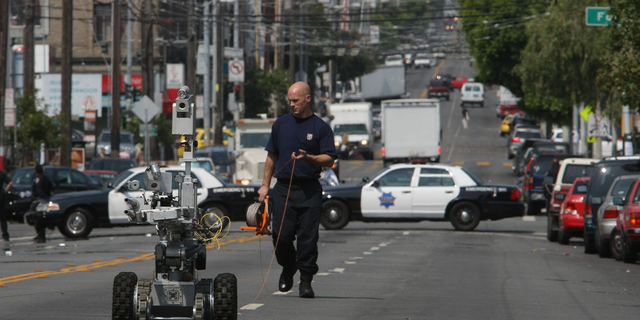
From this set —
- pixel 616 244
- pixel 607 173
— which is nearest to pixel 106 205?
pixel 607 173

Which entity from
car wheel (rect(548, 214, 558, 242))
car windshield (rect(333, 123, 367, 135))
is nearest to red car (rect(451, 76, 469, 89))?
car windshield (rect(333, 123, 367, 135))

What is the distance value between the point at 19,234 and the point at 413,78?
9756cm

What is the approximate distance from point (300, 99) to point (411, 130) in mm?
37838

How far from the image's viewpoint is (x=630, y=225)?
15.9m

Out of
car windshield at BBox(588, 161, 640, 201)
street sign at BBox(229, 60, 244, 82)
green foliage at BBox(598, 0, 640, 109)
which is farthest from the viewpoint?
street sign at BBox(229, 60, 244, 82)

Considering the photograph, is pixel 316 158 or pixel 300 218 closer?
pixel 316 158

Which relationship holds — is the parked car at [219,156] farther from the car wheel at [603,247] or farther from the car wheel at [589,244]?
the car wheel at [603,247]

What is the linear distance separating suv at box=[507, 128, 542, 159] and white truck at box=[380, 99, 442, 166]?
10.4m

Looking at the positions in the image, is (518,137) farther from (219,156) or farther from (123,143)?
(219,156)

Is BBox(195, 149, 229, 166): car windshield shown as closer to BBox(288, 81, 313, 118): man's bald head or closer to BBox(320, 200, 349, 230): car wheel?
BBox(320, 200, 349, 230): car wheel

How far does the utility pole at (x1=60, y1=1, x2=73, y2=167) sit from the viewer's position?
38.5 m

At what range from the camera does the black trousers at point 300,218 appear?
32.0ft

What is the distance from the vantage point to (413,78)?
120000mm

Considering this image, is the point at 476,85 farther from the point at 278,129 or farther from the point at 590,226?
the point at 278,129
